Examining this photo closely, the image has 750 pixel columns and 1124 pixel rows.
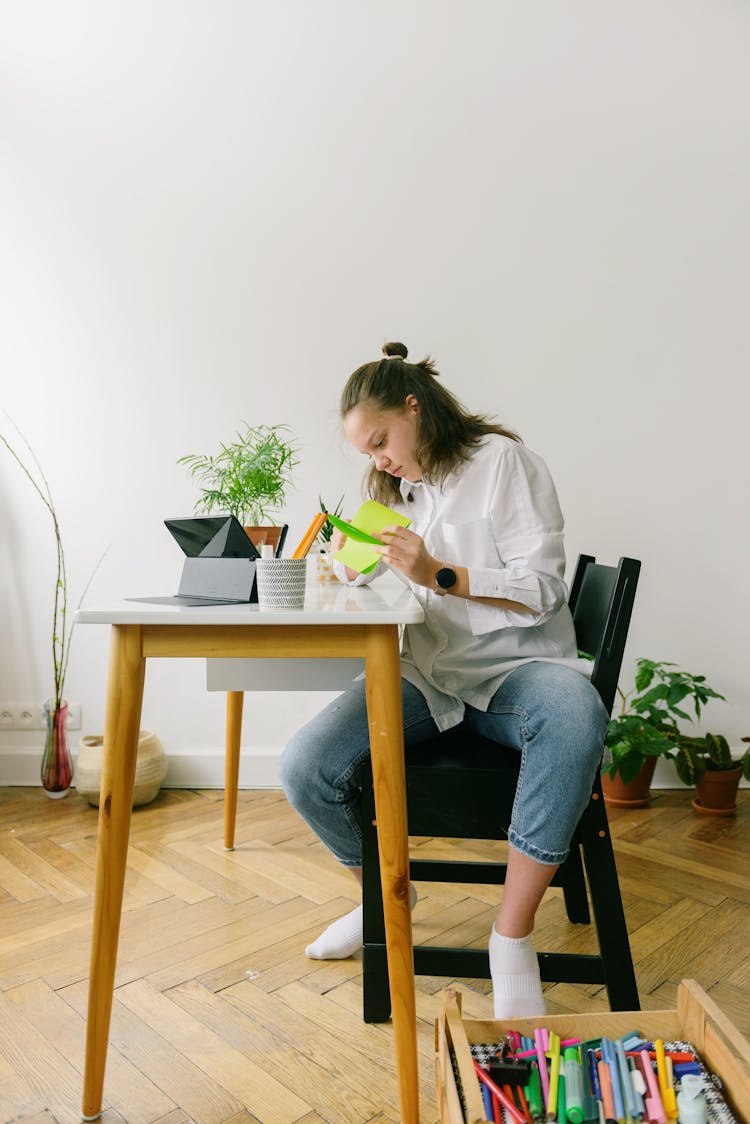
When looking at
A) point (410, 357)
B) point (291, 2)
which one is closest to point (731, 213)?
point (410, 357)

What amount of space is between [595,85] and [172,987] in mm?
2549

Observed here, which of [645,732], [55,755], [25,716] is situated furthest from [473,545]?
[25,716]

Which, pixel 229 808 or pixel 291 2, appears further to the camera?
pixel 291 2

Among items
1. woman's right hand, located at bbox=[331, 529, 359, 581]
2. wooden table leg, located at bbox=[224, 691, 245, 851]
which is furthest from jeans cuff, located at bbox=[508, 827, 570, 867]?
wooden table leg, located at bbox=[224, 691, 245, 851]

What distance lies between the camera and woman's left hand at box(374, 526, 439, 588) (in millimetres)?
1269

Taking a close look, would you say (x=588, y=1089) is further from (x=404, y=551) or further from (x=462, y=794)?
(x=404, y=551)

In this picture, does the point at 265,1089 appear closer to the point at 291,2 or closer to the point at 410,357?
the point at 410,357

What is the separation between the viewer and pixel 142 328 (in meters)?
2.51

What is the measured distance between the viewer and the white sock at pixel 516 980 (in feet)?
4.07

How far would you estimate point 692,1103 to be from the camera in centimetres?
88

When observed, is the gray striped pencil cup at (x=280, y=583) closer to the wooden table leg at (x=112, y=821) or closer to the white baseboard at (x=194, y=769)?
the wooden table leg at (x=112, y=821)

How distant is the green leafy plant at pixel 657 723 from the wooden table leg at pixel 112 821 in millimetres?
1426

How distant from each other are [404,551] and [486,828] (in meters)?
0.45

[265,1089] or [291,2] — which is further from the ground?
[291,2]
